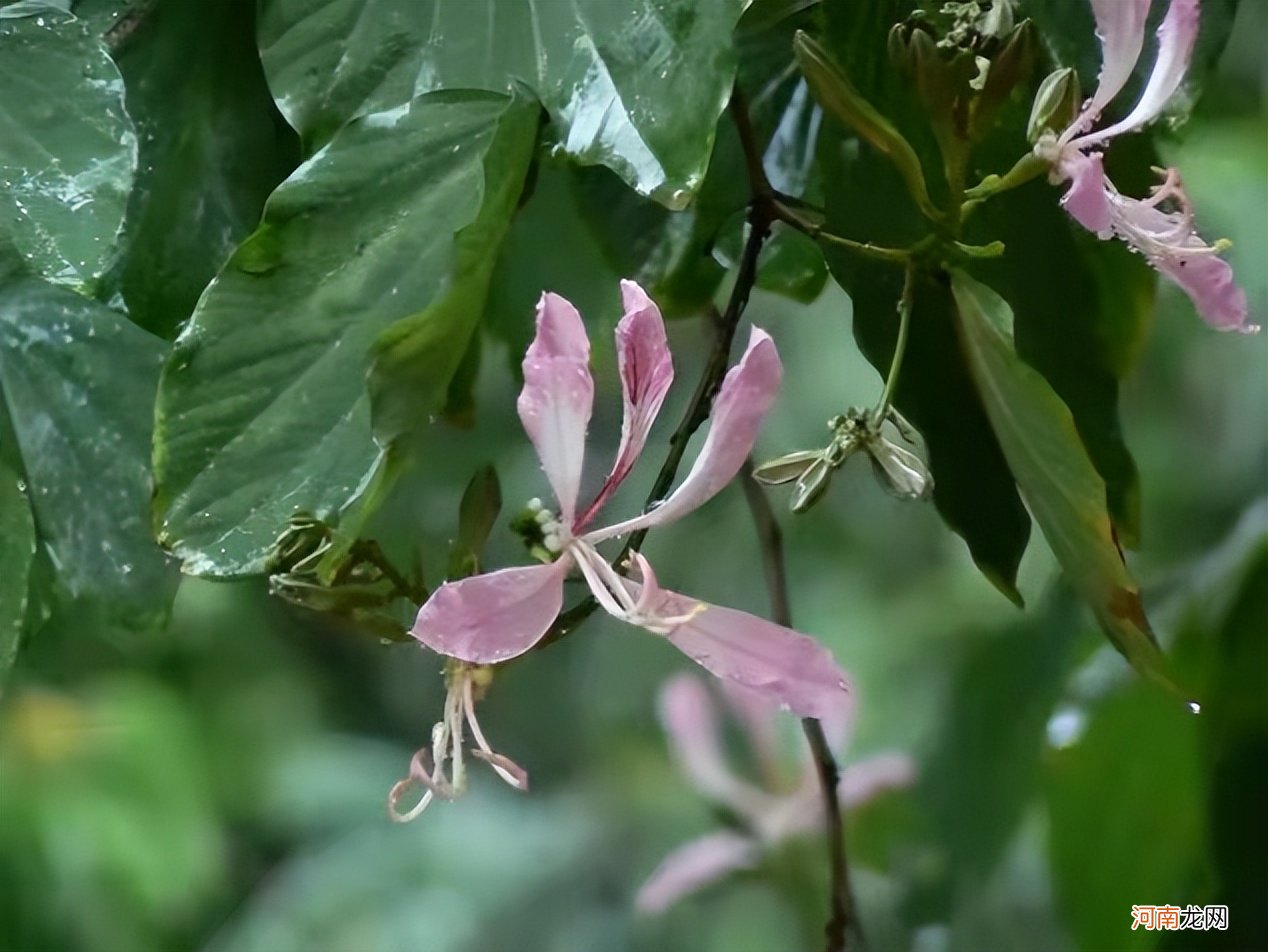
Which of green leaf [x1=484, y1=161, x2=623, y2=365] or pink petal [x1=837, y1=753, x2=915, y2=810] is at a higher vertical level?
green leaf [x1=484, y1=161, x2=623, y2=365]

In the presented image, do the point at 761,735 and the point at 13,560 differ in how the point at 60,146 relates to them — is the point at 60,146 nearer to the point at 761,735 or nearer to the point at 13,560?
the point at 13,560

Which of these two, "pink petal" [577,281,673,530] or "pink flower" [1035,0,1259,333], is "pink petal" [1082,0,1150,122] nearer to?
"pink flower" [1035,0,1259,333]

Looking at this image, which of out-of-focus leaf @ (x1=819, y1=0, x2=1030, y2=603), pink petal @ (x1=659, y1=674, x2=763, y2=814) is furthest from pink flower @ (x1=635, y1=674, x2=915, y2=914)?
out-of-focus leaf @ (x1=819, y1=0, x2=1030, y2=603)

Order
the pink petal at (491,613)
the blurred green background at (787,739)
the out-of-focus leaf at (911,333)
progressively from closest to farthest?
the pink petal at (491,613) → the out-of-focus leaf at (911,333) → the blurred green background at (787,739)

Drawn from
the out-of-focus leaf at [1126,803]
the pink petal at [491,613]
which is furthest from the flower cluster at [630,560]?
the out-of-focus leaf at [1126,803]

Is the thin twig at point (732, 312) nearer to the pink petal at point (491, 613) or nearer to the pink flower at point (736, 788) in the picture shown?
the pink petal at point (491, 613)

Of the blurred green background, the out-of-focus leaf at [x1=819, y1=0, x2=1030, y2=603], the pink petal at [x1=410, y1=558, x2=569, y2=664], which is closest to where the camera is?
the pink petal at [x1=410, y1=558, x2=569, y2=664]
